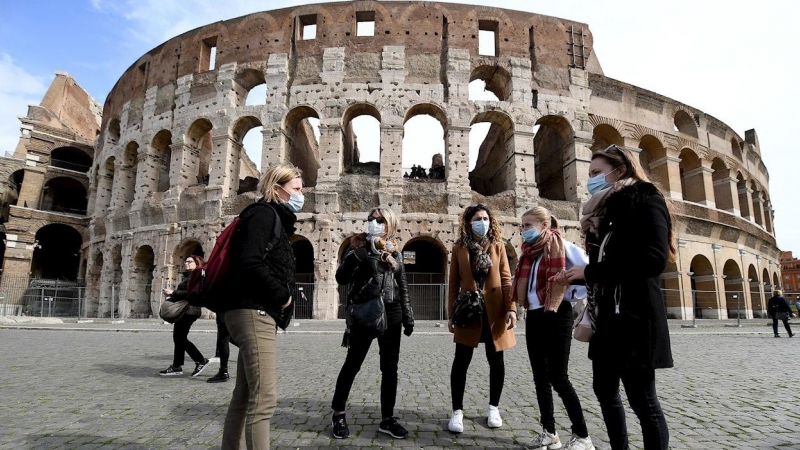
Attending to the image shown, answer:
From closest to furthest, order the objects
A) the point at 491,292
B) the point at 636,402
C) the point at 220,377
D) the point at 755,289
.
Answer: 1. the point at 636,402
2. the point at 491,292
3. the point at 220,377
4. the point at 755,289

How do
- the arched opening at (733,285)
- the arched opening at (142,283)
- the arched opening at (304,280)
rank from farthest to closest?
A: the arched opening at (733,285) → the arched opening at (142,283) → the arched opening at (304,280)

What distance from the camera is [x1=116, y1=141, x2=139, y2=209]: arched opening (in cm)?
2073

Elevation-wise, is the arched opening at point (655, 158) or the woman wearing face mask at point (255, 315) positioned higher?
the arched opening at point (655, 158)

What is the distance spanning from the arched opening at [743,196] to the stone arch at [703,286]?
596cm

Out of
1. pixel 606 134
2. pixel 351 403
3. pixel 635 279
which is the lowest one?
pixel 351 403

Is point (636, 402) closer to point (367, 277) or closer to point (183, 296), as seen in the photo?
point (367, 277)

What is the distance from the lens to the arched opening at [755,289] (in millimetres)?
20438

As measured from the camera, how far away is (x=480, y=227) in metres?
3.44

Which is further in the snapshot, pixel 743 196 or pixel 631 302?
pixel 743 196

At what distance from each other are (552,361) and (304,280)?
1506 centimetres

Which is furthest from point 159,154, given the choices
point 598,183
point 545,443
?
point 598,183

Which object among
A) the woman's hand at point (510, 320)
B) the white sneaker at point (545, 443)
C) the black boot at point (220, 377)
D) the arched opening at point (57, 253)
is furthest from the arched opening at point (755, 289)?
the arched opening at point (57, 253)

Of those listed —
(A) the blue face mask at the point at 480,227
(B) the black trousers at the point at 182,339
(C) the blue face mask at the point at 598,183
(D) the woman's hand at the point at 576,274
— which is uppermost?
(C) the blue face mask at the point at 598,183

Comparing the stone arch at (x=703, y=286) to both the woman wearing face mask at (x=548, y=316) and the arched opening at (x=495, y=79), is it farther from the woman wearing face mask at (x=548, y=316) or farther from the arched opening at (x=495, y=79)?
the woman wearing face mask at (x=548, y=316)
